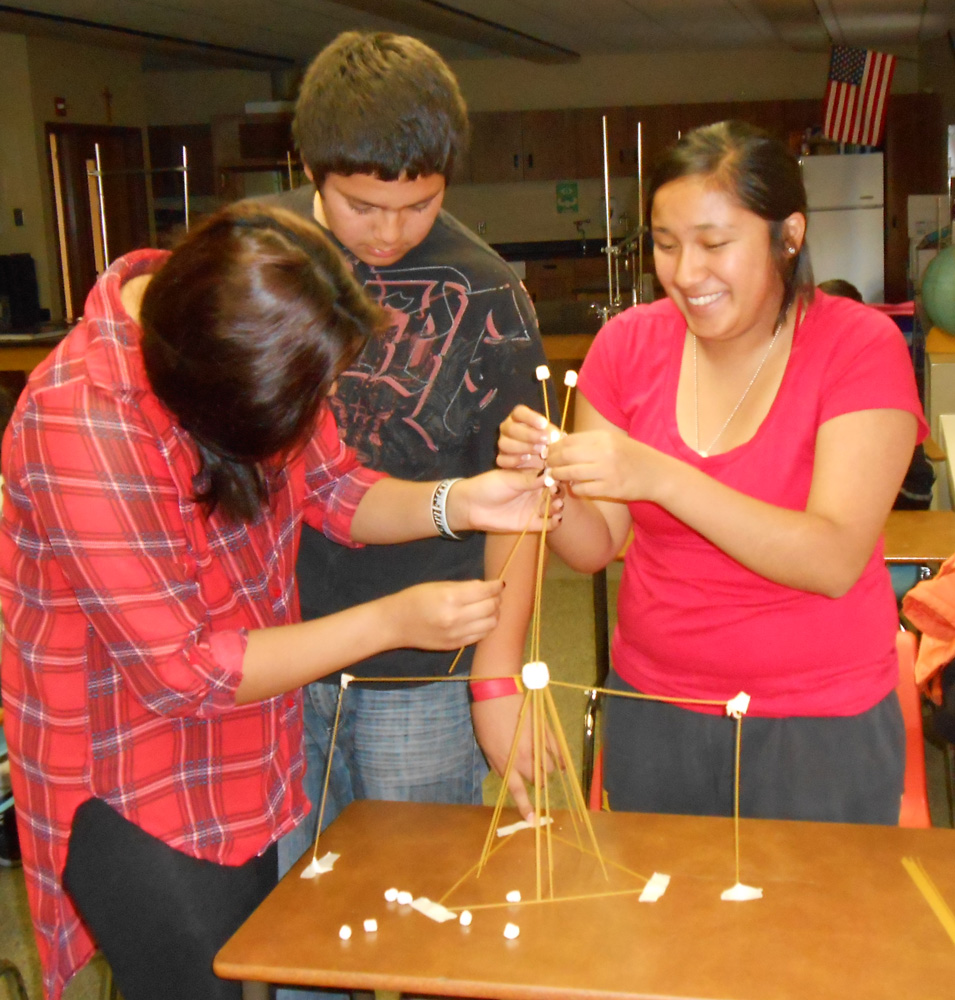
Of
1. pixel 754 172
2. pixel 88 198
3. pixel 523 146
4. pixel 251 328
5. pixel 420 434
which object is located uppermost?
pixel 523 146

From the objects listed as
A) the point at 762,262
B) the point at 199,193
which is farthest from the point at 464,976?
the point at 199,193

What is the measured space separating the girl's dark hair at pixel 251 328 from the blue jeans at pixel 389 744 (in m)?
0.47

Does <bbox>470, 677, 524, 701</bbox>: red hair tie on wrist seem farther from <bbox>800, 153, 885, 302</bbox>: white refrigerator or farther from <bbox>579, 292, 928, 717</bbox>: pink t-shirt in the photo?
<bbox>800, 153, 885, 302</bbox>: white refrigerator

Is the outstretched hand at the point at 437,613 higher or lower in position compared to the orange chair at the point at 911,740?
higher

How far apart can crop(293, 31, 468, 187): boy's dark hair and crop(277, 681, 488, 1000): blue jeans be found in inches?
25.5

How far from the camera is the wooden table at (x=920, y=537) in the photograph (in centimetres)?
249

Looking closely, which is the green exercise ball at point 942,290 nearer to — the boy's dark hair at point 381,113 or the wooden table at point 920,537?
the wooden table at point 920,537

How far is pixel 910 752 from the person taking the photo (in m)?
1.74

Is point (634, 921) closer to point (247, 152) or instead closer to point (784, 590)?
point (784, 590)

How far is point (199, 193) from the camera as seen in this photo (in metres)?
9.64

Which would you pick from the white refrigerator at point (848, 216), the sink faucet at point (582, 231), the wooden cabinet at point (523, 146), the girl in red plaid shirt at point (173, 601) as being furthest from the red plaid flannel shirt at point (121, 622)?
the wooden cabinet at point (523, 146)

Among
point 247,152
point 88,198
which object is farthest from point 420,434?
point 247,152

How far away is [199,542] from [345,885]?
1.35ft

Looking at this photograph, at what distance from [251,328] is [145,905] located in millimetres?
588
